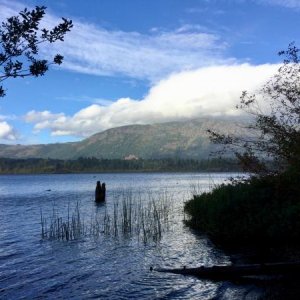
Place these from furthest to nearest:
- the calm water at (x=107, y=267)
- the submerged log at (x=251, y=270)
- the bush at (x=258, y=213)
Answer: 1. the bush at (x=258, y=213)
2. the calm water at (x=107, y=267)
3. the submerged log at (x=251, y=270)

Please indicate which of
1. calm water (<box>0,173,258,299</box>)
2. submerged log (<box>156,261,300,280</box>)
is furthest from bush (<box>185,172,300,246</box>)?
submerged log (<box>156,261,300,280</box>)

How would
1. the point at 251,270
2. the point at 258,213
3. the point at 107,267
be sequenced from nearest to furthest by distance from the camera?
the point at 251,270 → the point at 107,267 → the point at 258,213

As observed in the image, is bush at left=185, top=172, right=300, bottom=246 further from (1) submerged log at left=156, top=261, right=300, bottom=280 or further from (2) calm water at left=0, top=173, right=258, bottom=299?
(1) submerged log at left=156, top=261, right=300, bottom=280

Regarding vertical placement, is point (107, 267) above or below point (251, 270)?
below

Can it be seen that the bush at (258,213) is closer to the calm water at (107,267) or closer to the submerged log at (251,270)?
the calm water at (107,267)

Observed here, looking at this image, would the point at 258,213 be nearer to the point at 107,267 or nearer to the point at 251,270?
the point at 251,270

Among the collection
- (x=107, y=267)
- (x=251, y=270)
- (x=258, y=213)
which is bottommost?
(x=107, y=267)

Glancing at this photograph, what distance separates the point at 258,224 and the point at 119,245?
8.93m

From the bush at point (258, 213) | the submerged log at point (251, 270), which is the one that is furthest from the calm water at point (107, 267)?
the bush at point (258, 213)

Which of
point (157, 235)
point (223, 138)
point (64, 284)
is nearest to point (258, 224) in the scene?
point (223, 138)

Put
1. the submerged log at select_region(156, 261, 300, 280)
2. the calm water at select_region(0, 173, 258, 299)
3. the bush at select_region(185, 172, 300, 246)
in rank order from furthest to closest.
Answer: the bush at select_region(185, 172, 300, 246) < the calm water at select_region(0, 173, 258, 299) < the submerged log at select_region(156, 261, 300, 280)

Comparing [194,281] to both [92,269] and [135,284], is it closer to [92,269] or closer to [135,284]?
[135,284]

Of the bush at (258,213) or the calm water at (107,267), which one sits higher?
the bush at (258,213)

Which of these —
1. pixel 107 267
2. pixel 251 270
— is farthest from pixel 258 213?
pixel 107 267
